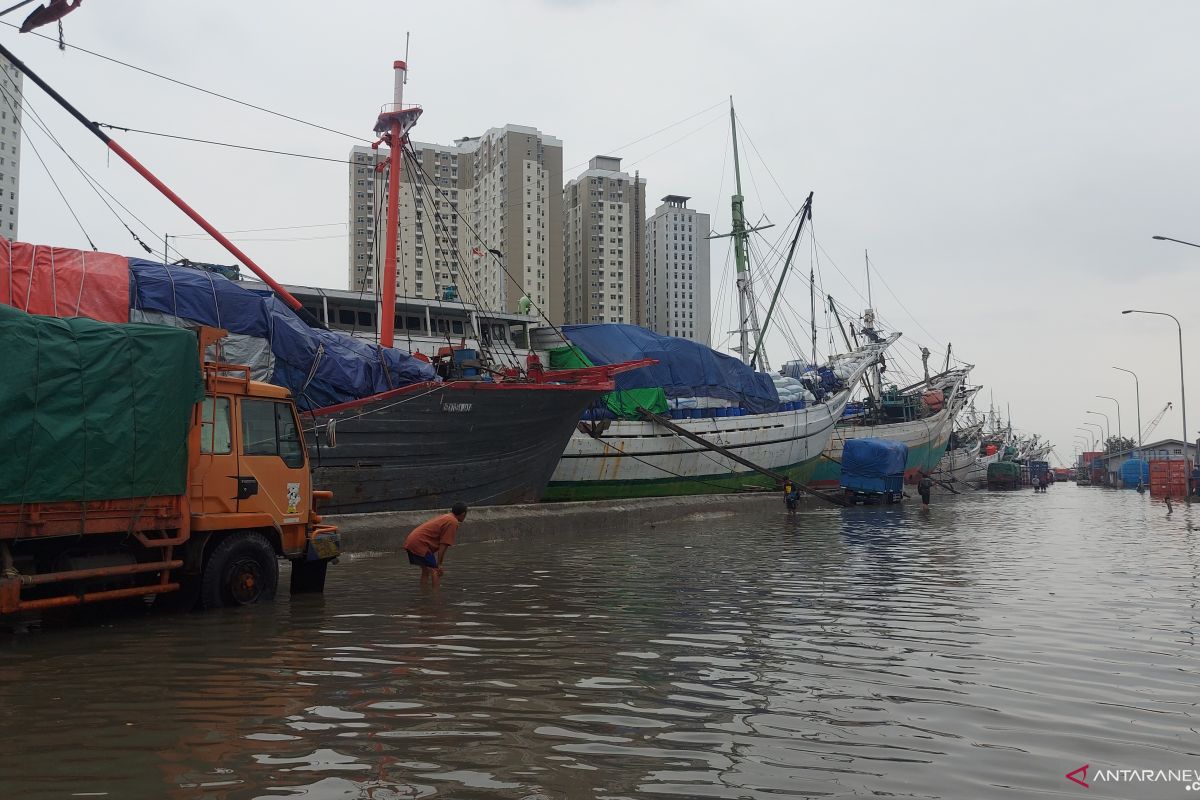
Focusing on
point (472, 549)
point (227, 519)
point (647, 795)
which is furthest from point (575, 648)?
point (472, 549)

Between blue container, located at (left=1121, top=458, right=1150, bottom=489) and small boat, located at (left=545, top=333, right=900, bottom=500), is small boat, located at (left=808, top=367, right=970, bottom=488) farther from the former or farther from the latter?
blue container, located at (left=1121, top=458, right=1150, bottom=489)

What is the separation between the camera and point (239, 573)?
30.9 ft

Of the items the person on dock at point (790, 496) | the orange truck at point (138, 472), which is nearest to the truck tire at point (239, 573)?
the orange truck at point (138, 472)

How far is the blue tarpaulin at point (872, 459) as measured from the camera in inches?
1366

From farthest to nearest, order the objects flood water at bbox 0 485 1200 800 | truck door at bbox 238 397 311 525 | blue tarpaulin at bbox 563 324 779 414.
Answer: blue tarpaulin at bbox 563 324 779 414 → truck door at bbox 238 397 311 525 → flood water at bbox 0 485 1200 800

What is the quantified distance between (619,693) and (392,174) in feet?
61.8

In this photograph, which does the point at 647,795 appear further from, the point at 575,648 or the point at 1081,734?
the point at 575,648

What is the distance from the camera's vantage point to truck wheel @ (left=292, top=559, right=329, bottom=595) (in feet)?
34.7

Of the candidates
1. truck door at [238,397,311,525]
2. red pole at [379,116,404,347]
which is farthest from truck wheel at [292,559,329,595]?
red pole at [379,116,404,347]

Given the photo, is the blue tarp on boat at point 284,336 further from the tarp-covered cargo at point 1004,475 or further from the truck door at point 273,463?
the tarp-covered cargo at point 1004,475

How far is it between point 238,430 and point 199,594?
1686mm

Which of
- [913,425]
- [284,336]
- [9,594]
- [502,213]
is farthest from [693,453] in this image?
[502,213]

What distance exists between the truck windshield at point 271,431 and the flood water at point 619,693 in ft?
5.38

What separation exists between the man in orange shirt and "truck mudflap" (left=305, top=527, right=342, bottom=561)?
1042mm
